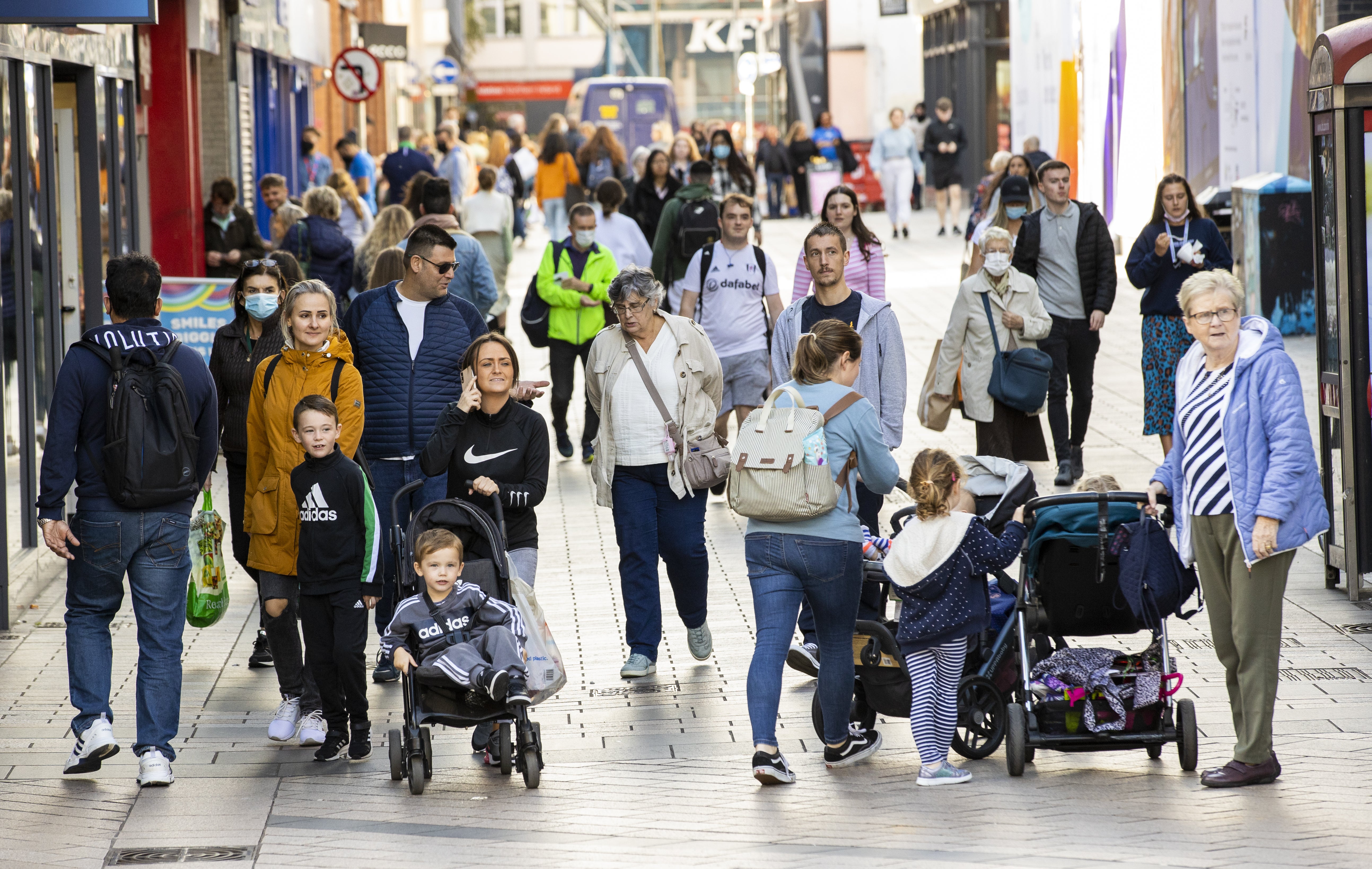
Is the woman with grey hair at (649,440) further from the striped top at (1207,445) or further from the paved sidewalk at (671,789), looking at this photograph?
the striped top at (1207,445)

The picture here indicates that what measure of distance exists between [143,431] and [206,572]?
1.13m

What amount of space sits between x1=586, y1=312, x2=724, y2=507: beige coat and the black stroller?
0.93m

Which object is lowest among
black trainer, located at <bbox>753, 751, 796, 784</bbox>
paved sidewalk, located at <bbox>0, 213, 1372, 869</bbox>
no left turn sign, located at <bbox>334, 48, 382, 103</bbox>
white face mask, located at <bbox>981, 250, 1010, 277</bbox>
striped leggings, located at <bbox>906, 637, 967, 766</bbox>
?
paved sidewalk, located at <bbox>0, 213, 1372, 869</bbox>

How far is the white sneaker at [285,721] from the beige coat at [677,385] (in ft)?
4.84

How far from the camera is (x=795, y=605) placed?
6.39 m

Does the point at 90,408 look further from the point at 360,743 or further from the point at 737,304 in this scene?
the point at 737,304

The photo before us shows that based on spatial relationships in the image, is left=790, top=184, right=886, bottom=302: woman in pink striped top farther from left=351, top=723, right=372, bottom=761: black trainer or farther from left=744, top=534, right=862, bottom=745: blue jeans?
left=351, top=723, right=372, bottom=761: black trainer

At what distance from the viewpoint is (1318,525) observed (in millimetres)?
6035

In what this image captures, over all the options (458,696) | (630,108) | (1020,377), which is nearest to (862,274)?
(1020,377)

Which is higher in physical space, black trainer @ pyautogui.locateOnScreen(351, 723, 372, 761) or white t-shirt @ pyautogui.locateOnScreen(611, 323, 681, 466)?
white t-shirt @ pyautogui.locateOnScreen(611, 323, 681, 466)

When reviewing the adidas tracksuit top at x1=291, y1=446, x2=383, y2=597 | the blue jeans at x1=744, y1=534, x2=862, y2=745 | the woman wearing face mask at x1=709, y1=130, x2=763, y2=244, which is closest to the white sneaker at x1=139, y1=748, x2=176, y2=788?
the adidas tracksuit top at x1=291, y1=446, x2=383, y2=597

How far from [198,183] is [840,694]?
42.7ft

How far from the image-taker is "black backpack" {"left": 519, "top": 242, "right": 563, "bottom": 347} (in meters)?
12.7

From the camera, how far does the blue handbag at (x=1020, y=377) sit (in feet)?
35.3
